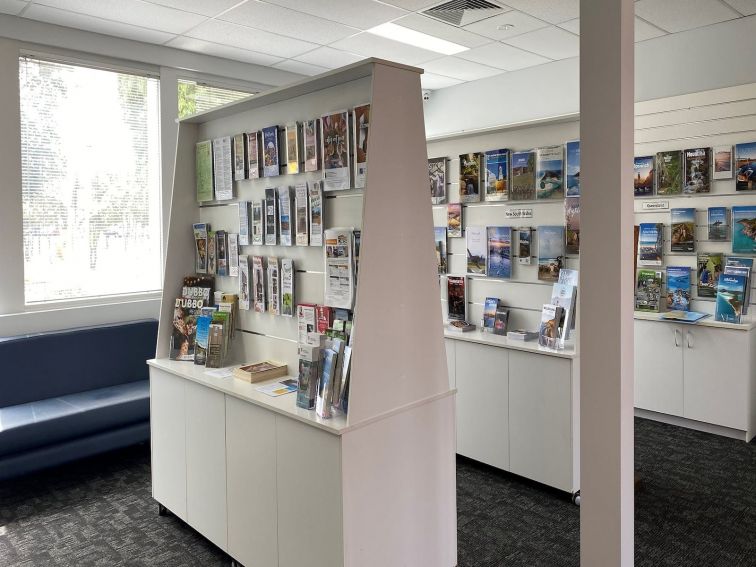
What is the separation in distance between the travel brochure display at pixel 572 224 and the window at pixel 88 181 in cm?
372

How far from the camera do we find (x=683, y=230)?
16.5 feet

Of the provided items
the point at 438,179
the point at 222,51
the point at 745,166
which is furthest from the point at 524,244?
the point at 222,51

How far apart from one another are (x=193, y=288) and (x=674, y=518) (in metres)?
2.96

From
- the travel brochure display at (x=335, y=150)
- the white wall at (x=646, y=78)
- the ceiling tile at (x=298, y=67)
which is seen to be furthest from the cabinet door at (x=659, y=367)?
the ceiling tile at (x=298, y=67)

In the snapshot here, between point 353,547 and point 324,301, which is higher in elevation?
point 324,301

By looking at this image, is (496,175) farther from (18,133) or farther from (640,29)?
(18,133)

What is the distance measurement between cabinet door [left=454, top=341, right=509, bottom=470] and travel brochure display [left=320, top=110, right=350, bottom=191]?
1738 millimetres

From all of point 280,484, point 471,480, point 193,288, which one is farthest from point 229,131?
point 471,480

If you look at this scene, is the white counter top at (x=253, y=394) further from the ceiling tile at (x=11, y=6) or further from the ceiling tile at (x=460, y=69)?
the ceiling tile at (x=460, y=69)

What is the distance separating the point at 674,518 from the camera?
331 cm

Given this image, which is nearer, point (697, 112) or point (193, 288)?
point (193, 288)

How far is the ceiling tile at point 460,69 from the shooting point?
20.2ft

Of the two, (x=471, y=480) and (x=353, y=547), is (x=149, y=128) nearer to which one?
(x=471, y=480)

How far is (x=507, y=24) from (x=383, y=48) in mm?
1173
